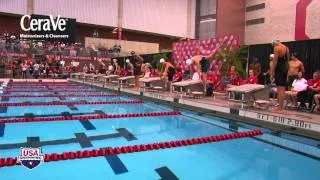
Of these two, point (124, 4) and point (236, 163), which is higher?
point (124, 4)

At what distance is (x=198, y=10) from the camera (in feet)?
86.0

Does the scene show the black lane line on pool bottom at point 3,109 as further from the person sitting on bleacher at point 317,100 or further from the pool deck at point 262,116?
the person sitting on bleacher at point 317,100

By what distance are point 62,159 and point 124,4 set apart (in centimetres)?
2296

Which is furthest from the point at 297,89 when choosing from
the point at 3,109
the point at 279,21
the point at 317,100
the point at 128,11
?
the point at 128,11

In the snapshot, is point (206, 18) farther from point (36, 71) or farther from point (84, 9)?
point (36, 71)

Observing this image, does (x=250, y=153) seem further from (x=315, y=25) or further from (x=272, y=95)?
(x=315, y=25)

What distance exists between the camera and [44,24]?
20953mm

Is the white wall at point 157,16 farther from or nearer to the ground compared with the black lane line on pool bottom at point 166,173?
farther from the ground

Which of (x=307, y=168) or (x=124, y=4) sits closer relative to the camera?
(x=307, y=168)

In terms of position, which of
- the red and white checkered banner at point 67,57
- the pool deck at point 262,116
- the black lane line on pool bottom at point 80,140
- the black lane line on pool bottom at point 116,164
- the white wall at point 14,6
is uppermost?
the white wall at point 14,6

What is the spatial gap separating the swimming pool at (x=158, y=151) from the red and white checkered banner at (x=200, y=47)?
538 cm

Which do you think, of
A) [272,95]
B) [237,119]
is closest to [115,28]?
[272,95]

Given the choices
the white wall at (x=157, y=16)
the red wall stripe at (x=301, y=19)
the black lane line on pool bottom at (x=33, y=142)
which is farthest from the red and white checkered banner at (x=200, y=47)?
the white wall at (x=157, y=16)

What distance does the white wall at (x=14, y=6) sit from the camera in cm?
2070
